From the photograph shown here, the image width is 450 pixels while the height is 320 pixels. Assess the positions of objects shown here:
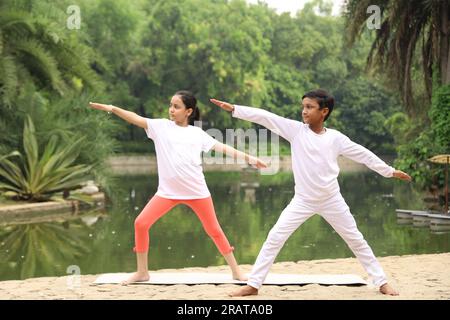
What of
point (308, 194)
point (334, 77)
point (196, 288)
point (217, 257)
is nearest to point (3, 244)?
point (217, 257)

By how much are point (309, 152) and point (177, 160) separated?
3.97ft

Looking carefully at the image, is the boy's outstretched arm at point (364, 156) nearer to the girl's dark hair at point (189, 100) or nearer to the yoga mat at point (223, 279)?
the yoga mat at point (223, 279)

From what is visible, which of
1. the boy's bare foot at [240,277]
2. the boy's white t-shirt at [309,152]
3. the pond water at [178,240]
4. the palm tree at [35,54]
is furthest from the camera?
the palm tree at [35,54]

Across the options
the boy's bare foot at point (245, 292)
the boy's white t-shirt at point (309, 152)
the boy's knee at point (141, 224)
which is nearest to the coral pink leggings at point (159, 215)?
the boy's knee at point (141, 224)

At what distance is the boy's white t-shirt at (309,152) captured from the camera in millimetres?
7066

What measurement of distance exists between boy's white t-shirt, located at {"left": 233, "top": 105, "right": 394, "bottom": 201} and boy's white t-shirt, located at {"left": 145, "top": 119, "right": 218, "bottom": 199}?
76 centimetres

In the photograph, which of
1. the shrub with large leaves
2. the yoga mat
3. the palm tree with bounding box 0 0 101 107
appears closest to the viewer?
the yoga mat

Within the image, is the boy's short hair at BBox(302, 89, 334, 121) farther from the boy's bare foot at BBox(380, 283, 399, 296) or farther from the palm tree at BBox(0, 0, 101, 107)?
the palm tree at BBox(0, 0, 101, 107)

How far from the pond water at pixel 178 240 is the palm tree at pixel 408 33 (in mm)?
3148

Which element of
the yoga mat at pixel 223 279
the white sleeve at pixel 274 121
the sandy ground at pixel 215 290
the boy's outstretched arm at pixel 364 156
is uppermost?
the white sleeve at pixel 274 121

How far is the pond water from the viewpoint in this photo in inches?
451

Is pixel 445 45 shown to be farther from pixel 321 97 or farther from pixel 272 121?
pixel 272 121

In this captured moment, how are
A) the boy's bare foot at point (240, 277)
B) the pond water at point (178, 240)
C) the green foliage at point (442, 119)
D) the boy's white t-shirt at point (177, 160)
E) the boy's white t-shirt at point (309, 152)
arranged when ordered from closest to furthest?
1. the boy's white t-shirt at point (309, 152)
2. the boy's white t-shirt at point (177, 160)
3. the boy's bare foot at point (240, 277)
4. the pond water at point (178, 240)
5. the green foliage at point (442, 119)

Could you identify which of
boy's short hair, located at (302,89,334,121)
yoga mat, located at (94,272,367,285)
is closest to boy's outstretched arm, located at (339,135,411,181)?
boy's short hair, located at (302,89,334,121)
